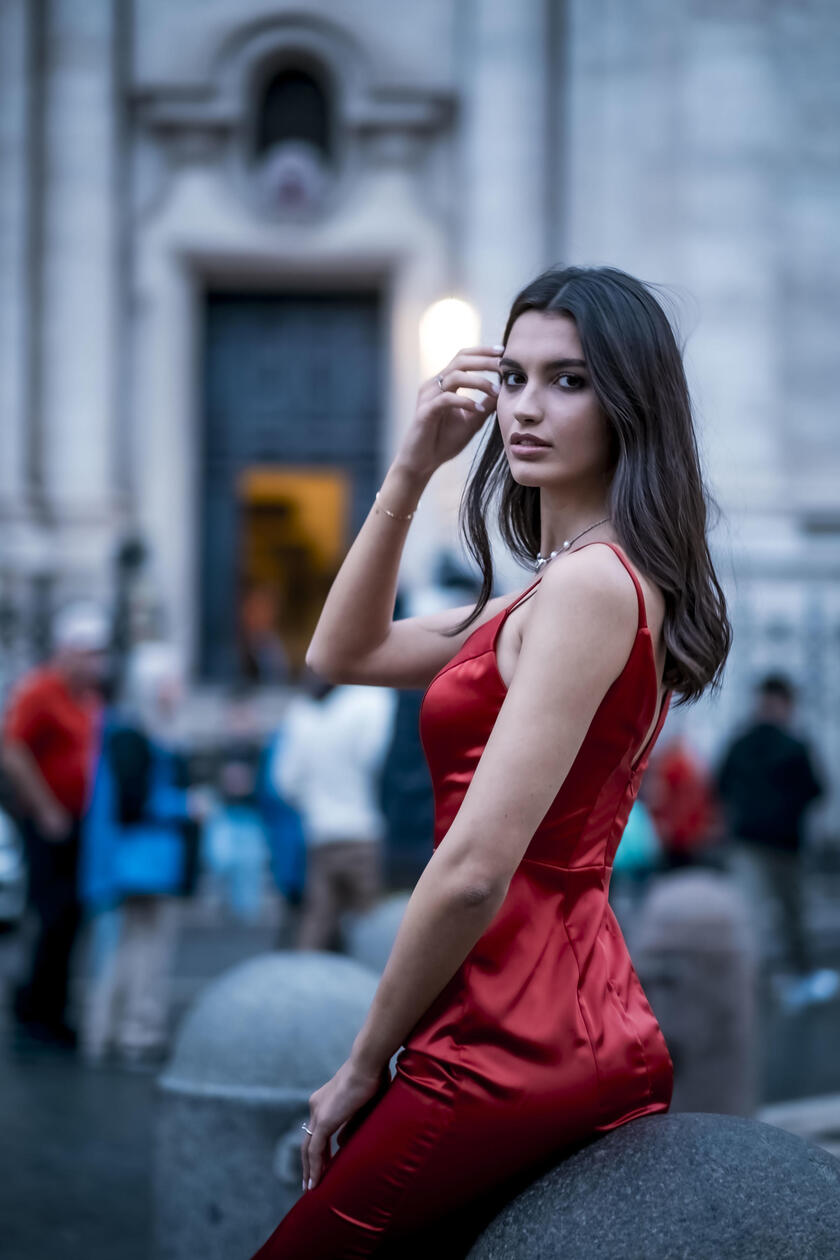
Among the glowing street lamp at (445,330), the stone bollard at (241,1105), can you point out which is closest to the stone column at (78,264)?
the glowing street lamp at (445,330)

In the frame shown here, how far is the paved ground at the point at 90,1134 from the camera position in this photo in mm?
4906

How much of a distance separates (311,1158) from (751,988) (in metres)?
3.79

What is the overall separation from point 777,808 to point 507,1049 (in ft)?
26.9

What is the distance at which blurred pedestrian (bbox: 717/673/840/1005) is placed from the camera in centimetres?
988

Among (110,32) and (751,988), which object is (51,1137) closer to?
(751,988)

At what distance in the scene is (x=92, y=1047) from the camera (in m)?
7.59

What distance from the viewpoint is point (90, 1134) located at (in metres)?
6.07

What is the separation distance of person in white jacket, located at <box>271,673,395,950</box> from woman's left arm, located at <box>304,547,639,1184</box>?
574 cm

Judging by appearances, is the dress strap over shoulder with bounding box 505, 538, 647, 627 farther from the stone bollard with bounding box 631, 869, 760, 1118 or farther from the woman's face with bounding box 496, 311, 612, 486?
the stone bollard with bounding box 631, 869, 760, 1118

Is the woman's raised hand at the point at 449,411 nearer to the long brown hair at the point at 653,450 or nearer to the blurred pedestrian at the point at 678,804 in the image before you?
the long brown hair at the point at 653,450

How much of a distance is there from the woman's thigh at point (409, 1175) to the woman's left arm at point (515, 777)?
0.11 meters

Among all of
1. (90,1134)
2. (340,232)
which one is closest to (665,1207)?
(90,1134)

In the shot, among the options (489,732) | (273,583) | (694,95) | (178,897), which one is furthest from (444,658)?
(273,583)

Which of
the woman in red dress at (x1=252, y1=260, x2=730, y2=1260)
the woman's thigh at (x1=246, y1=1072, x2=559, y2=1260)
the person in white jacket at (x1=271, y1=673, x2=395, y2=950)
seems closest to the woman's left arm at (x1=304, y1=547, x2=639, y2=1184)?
the woman in red dress at (x1=252, y1=260, x2=730, y2=1260)
